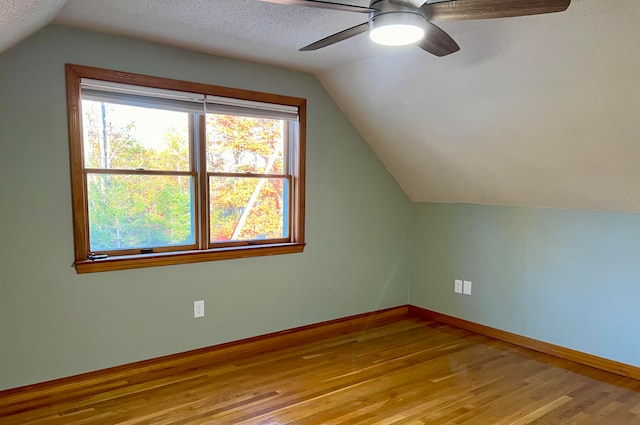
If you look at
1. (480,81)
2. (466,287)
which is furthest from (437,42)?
(466,287)

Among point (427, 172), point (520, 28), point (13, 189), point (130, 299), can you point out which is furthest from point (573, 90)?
point (13, 189)

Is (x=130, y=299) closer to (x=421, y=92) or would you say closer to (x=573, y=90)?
(x=421, y=92)

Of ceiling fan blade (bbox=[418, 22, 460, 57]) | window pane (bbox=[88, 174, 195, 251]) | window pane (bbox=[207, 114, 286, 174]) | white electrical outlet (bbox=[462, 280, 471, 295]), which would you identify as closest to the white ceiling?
ceiling fan blade (bbox=[418, 22, 460, 57])

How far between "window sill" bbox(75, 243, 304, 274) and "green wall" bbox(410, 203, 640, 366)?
1486 mm

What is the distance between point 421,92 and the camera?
3117 mm

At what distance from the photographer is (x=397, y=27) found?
70.5 inches

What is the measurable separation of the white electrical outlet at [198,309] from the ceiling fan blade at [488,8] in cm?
243

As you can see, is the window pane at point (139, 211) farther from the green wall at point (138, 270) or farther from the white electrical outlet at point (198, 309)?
the white electrical outlet at point (198, 309)

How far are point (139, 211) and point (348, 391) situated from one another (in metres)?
1.84

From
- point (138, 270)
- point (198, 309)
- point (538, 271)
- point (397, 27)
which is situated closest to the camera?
point (397, 27)

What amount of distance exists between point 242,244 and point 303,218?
56 cm

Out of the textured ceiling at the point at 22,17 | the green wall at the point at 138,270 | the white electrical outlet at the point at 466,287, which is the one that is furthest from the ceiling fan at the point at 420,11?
the white electrical outlet at the point at 466,287

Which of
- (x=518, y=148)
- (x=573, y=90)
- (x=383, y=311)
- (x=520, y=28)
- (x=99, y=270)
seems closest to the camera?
(x=520, y=28)

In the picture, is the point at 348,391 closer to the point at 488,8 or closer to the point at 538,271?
the point at 538,271
